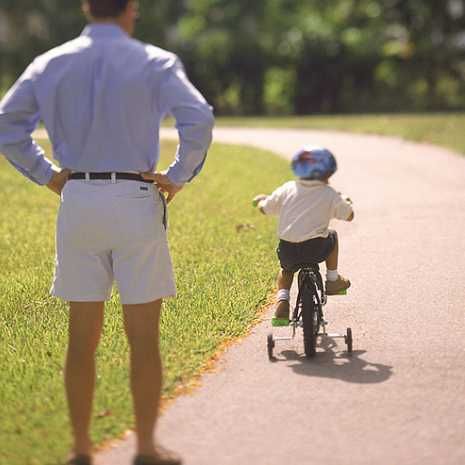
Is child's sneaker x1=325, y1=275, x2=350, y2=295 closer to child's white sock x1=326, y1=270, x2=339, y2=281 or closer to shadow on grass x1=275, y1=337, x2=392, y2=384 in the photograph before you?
child's white sock x1=326, y1=270, x2=339, y2=281

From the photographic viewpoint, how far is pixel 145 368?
15.7ft

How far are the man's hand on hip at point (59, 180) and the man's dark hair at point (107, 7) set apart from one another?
0.62m

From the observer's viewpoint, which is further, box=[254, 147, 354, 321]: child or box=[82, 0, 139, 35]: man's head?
box=[254, 147, 354, 321]: child

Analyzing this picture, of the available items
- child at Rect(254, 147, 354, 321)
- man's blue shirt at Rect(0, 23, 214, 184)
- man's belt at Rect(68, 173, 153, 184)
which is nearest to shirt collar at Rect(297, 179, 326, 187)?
child at Rect(254, 147, 354, 321)

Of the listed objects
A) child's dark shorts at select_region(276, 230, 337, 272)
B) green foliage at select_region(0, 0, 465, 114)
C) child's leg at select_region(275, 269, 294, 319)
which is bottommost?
child's leg at select_region(275, 269, 294, 319)

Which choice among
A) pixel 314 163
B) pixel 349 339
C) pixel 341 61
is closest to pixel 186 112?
pixel 314 163

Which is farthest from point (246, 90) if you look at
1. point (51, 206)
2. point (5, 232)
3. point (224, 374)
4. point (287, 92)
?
point (224, 374)

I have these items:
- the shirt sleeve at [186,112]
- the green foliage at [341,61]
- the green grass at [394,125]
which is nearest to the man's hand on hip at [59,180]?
the shirt sleeve at [186,112]

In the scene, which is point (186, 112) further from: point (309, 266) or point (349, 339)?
point (349, 339)

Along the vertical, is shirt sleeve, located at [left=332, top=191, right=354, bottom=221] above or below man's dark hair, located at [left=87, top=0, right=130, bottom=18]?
below

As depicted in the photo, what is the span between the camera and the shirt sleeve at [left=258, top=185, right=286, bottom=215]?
645cm

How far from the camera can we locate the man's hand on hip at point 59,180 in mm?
4796

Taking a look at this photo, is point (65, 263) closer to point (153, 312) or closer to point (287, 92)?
point (153, 312)

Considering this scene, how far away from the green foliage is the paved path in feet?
72.1
